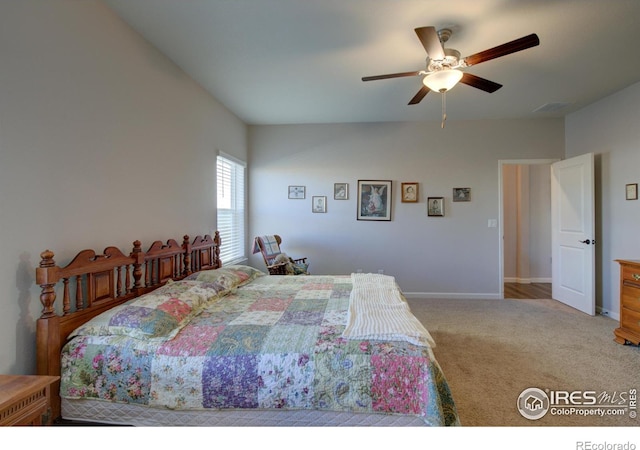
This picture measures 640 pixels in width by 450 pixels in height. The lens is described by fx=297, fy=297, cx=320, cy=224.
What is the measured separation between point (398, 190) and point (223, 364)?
376 centimetres

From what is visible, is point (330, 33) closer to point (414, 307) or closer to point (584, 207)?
point (414, 307)

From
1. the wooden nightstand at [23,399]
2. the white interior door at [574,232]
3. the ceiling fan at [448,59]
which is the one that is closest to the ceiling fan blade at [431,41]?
the ceiling fan at [448,59]

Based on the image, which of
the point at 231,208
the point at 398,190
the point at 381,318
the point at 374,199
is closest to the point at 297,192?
the point at 231,208

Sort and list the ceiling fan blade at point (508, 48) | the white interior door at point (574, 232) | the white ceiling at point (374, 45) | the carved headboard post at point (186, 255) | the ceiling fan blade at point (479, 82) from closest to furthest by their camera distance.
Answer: the ceiling fan blade at point (508, 48) < the white ceiling at point (374, 45) < the ceiling fan blade at point (479, 82) < the carved headboard post at point (186, 255) < the white interior door at point (574, 232)

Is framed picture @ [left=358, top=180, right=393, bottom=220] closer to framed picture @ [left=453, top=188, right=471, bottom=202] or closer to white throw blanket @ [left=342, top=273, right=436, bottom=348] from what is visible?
framed picture @ [left=453, top=188, right=471, bottom=202]

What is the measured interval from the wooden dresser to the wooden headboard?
4.22 m

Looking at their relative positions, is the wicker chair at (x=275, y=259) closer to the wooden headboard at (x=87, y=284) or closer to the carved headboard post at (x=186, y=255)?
the carved headboard post at (x=186, y=255)

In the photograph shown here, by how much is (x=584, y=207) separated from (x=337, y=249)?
10.7ft

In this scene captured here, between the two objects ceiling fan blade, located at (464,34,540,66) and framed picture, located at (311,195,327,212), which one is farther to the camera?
framed picture, located at (311,195,327,212)

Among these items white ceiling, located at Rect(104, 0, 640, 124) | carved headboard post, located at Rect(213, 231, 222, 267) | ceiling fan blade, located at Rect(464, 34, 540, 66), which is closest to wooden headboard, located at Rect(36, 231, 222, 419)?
carved headboard post, located at Rect(213, 231, 222, 267)

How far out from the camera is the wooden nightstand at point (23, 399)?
100cm

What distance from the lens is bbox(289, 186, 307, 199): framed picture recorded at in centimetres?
469

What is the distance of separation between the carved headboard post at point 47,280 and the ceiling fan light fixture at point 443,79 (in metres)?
2.67

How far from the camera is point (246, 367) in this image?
1.41 metres
